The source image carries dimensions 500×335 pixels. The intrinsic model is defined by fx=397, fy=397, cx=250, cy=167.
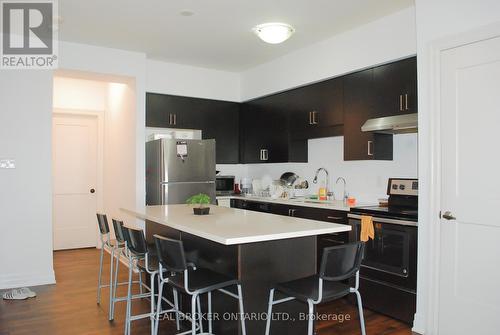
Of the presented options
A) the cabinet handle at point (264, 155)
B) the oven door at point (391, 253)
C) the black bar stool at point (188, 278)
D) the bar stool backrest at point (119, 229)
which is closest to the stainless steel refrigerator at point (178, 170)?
the cabinet handle at point (264, 155)

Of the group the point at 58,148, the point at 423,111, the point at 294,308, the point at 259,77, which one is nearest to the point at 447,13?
the point at 423,111

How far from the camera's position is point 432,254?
305cm

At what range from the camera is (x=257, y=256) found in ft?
8.16

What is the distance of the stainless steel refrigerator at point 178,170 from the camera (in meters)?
4.91

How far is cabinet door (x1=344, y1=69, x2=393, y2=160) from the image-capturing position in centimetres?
400

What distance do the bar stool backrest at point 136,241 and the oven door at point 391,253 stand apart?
1950mm

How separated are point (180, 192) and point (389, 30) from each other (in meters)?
3.00

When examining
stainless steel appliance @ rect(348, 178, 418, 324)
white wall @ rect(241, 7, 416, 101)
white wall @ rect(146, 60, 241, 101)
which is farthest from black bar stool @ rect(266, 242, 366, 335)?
white wall @ rect(146, 60, 241, 101)

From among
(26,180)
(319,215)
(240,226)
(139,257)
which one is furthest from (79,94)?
(240,226)

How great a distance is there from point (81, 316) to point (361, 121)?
10.5 feet

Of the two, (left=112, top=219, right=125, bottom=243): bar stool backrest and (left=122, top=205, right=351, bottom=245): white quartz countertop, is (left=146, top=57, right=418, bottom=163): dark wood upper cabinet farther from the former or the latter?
(left=112, top=219, right=125, bottom=243): bar stool backrest

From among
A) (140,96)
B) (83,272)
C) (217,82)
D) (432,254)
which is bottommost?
(83,272)

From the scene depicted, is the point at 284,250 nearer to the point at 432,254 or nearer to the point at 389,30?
the point at 432,254

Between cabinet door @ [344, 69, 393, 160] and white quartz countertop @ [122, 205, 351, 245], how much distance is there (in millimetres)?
1491
